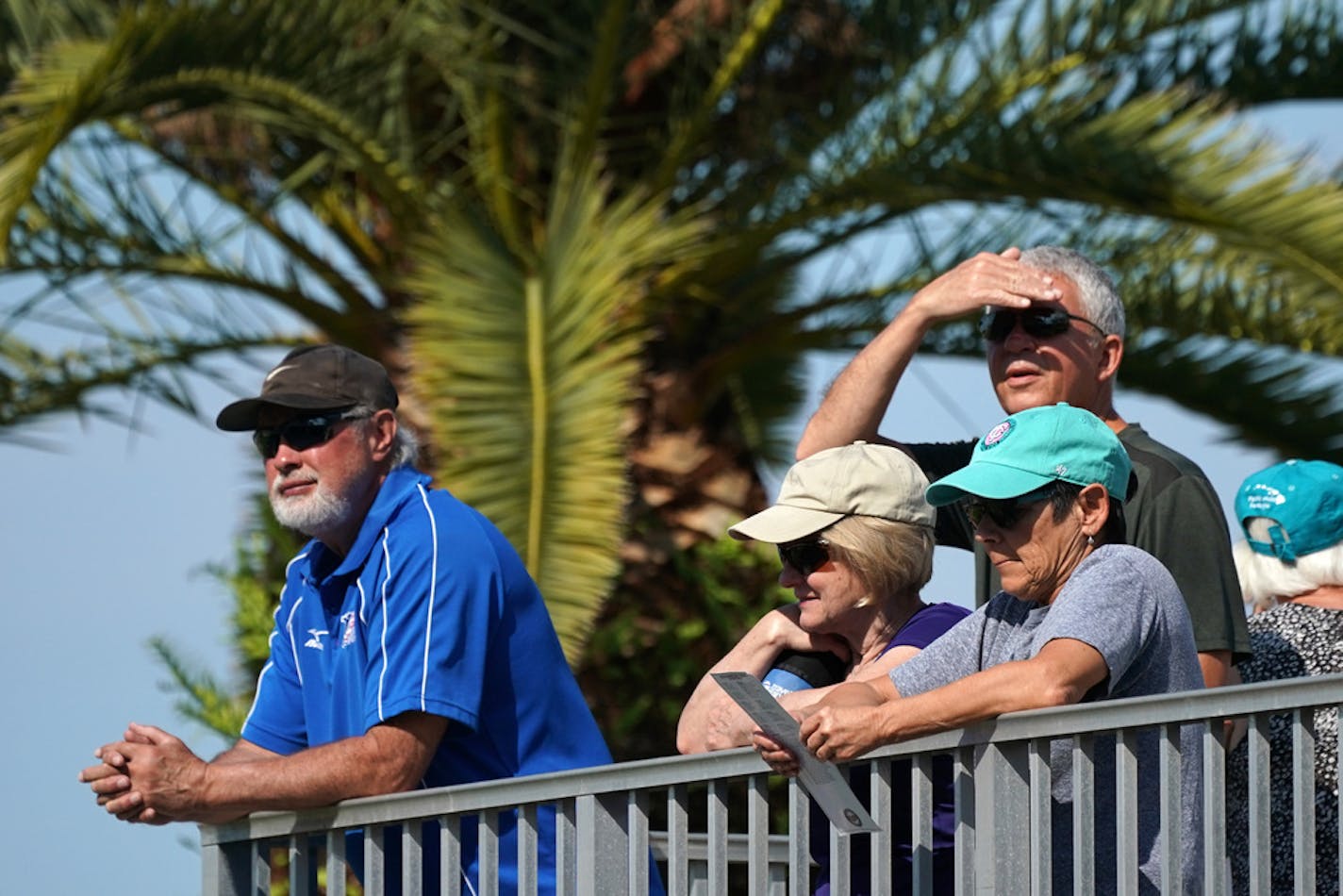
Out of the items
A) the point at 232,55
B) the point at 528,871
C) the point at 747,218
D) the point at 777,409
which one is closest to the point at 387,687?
the point at 528,871

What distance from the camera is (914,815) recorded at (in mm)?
3367

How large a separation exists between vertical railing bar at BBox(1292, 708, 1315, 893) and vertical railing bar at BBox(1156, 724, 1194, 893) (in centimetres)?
19

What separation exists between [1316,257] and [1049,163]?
1055mm

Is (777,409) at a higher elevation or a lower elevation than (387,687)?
higher

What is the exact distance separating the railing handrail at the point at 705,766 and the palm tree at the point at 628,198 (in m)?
3.69

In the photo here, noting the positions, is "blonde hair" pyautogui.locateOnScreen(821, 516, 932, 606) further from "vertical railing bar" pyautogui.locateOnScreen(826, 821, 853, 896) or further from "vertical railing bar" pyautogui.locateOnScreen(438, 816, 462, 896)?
"vertical railing bar" pyautogui.locateOnScreen(438, 816, 462, 896)

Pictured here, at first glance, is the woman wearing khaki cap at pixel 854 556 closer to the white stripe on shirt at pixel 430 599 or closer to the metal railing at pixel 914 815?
the metal railing at pixel 914 815

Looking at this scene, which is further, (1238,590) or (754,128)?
(754,128)

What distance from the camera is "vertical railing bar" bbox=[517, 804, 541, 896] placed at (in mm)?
3676

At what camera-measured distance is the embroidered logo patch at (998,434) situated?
344 cm

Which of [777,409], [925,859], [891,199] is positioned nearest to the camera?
[925,859]

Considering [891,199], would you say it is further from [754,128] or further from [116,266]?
[116,266]

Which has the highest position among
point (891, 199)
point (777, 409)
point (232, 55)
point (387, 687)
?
point (232, 55)

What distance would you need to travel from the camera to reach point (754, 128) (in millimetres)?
9367
